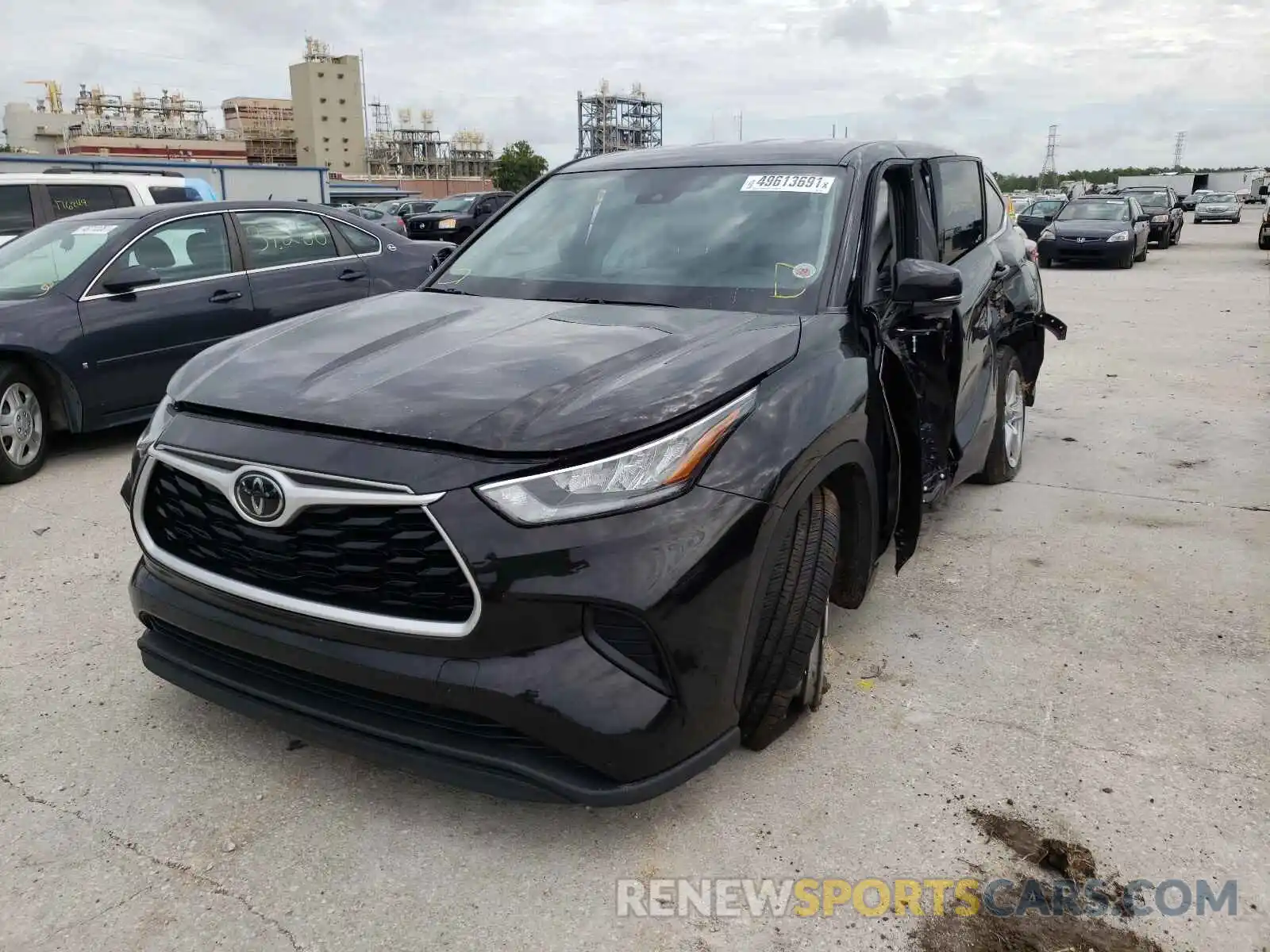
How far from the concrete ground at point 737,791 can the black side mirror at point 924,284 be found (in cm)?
127

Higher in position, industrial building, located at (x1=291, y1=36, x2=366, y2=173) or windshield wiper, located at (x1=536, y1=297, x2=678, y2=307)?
industrial building, located at (x1=291, y1=36, x2=366, y2=173)

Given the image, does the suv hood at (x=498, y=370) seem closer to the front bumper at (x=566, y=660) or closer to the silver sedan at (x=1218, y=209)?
the front bumper at (x=566, y=660)

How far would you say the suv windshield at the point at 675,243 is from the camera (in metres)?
3.22

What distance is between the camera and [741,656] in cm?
238

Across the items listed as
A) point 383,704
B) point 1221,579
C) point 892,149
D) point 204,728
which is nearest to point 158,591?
point 204,728

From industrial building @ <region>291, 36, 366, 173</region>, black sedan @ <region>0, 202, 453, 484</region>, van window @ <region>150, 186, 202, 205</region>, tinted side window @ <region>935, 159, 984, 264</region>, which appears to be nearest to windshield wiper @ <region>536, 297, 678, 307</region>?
tinted side window @ <region>935, 159, 984, 264</region>

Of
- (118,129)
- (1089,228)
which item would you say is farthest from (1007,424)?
(118,129)

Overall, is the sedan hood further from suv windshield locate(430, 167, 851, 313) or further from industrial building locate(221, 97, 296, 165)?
industrial building locate(221, 97, 296, 165)

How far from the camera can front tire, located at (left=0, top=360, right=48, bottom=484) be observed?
227 inches

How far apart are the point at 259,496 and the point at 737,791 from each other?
1.47m

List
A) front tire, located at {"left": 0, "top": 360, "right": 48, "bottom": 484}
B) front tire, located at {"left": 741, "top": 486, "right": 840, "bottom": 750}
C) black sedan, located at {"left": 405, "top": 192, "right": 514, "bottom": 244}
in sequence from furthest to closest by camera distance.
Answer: black sedan, located at {"left": 405, "top": 192, "right": 514, "bottom": 244} < front tire, located at {"left": 0, "top": 360, "right": 48, "bottom": 484} < front tire, located at {"left": 741, "top": 486, "right": 840, "bottom": 750}

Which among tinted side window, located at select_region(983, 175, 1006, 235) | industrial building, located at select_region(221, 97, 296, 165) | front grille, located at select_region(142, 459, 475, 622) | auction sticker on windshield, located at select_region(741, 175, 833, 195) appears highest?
industrial building, located at select_region(221, 97, 296, 165)

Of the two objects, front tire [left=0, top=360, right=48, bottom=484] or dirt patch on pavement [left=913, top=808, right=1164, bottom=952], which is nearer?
dirt patch on pavement [left=913, top=808, right=1164, bottom=952]

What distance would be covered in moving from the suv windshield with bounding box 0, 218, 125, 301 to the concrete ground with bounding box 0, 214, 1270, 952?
2455 millimetres
